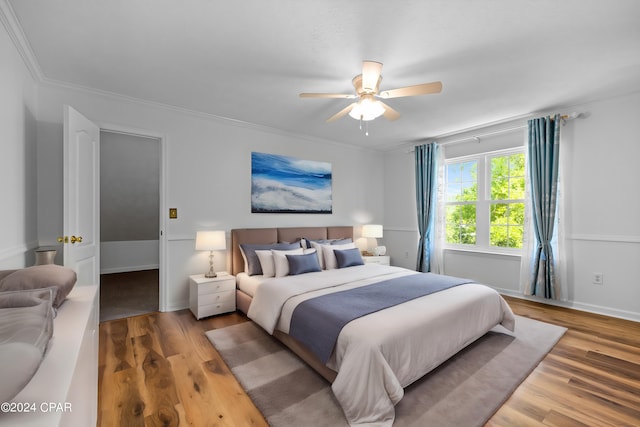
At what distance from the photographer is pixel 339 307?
7.30 ft

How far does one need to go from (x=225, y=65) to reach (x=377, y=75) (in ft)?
4.40

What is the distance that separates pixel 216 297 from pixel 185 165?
66.7 inches

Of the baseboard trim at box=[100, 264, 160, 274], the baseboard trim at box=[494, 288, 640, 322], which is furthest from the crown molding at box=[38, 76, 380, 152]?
the baseboard trim at box=[100, 264, 160, 274]

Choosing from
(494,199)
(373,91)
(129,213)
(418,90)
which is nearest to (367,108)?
(373,91)

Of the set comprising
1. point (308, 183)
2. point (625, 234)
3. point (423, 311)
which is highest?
point (308, 183)

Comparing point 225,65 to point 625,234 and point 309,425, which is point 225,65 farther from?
point 625,234

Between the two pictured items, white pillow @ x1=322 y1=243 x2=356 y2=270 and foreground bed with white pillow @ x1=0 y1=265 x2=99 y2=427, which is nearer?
foreground bed with white pillow @ x1=0 y1=265 x2=99 y2=427

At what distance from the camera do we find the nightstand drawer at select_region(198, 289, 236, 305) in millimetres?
3316

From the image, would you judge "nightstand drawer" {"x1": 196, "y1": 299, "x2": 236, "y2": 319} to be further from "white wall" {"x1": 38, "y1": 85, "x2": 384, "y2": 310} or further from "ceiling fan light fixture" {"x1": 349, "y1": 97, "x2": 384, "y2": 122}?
"ceiling fan light fixture" {"x1": 349, "y1": 97, "x2": 384, "y2": 122}

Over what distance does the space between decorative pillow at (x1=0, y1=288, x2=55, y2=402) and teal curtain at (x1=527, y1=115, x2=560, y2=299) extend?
15.1 feet

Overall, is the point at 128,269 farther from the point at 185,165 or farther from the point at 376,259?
the point at 376,259

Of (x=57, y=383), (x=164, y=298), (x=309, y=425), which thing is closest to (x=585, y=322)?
(x=309, y=425)

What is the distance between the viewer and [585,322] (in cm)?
316

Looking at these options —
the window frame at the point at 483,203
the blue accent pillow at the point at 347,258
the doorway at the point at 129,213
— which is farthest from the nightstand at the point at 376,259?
the doorway at the point at 129,213
